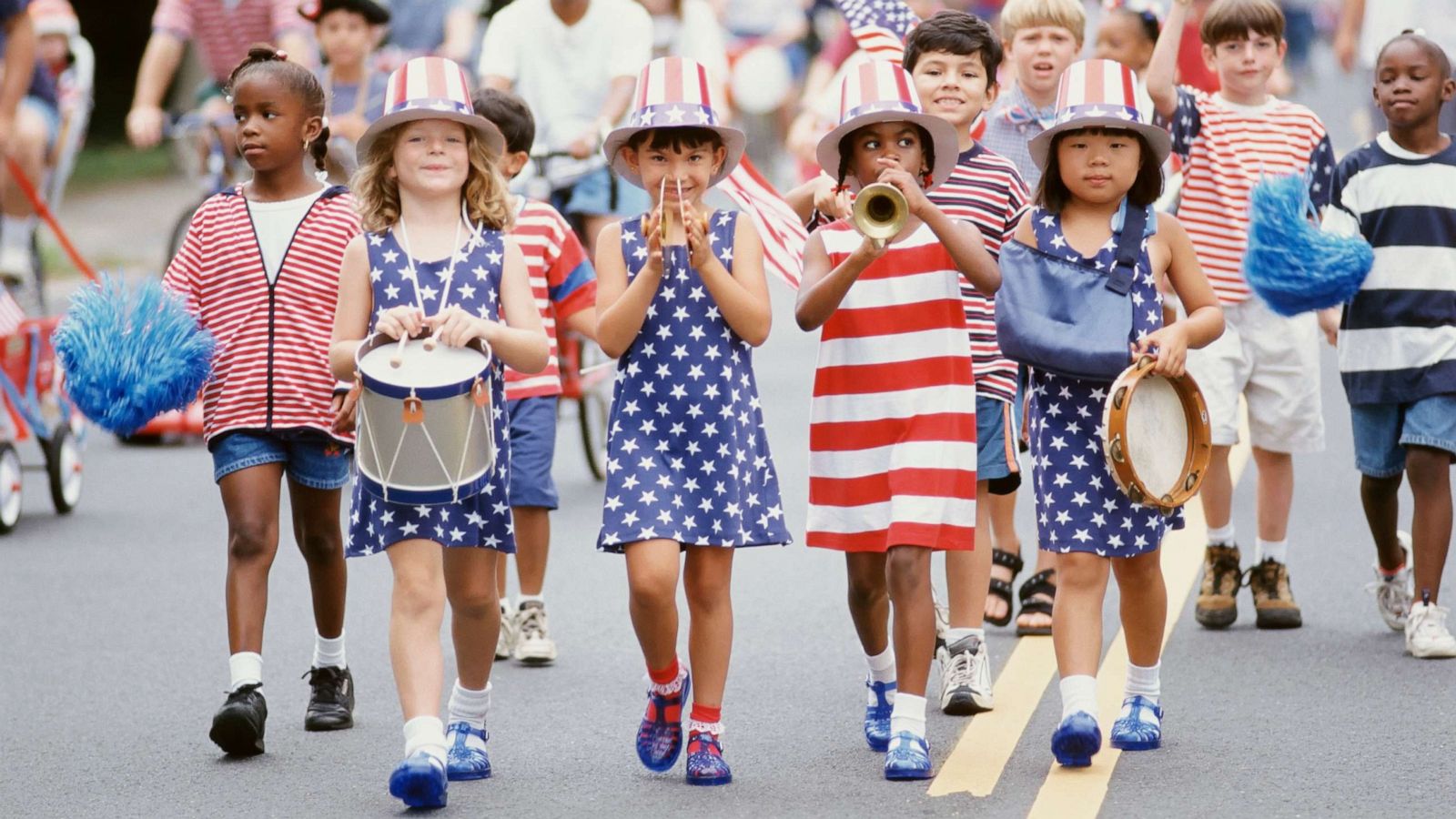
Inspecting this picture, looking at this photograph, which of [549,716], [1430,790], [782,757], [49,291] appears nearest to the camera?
[1430,790]

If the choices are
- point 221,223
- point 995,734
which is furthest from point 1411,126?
point 221,223

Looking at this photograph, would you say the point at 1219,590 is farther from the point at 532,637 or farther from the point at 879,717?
the point at 532,637

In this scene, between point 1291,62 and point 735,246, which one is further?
point 1291,62

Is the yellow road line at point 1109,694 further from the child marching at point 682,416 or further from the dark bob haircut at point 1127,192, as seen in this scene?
the dark bob haircut at point 1127,192

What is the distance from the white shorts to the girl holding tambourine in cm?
176

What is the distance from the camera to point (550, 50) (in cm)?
1058

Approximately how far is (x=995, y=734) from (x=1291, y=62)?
23364mm

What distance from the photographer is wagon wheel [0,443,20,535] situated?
397 inches

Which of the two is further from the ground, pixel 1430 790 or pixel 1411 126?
pixel 1411 126

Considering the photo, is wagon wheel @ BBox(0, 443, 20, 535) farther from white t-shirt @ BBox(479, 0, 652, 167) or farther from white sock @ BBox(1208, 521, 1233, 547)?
white sock @ BBox(1208, 521, 1233, 547)

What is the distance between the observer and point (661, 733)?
592 centimetres

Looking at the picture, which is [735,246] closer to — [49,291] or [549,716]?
[549,716]

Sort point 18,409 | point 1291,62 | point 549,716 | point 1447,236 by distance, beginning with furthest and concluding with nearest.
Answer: point 1291,62 < point 18,409 < point 1447,236 < point 549,716

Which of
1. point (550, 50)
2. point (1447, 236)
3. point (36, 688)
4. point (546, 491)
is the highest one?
point (550, 50)
